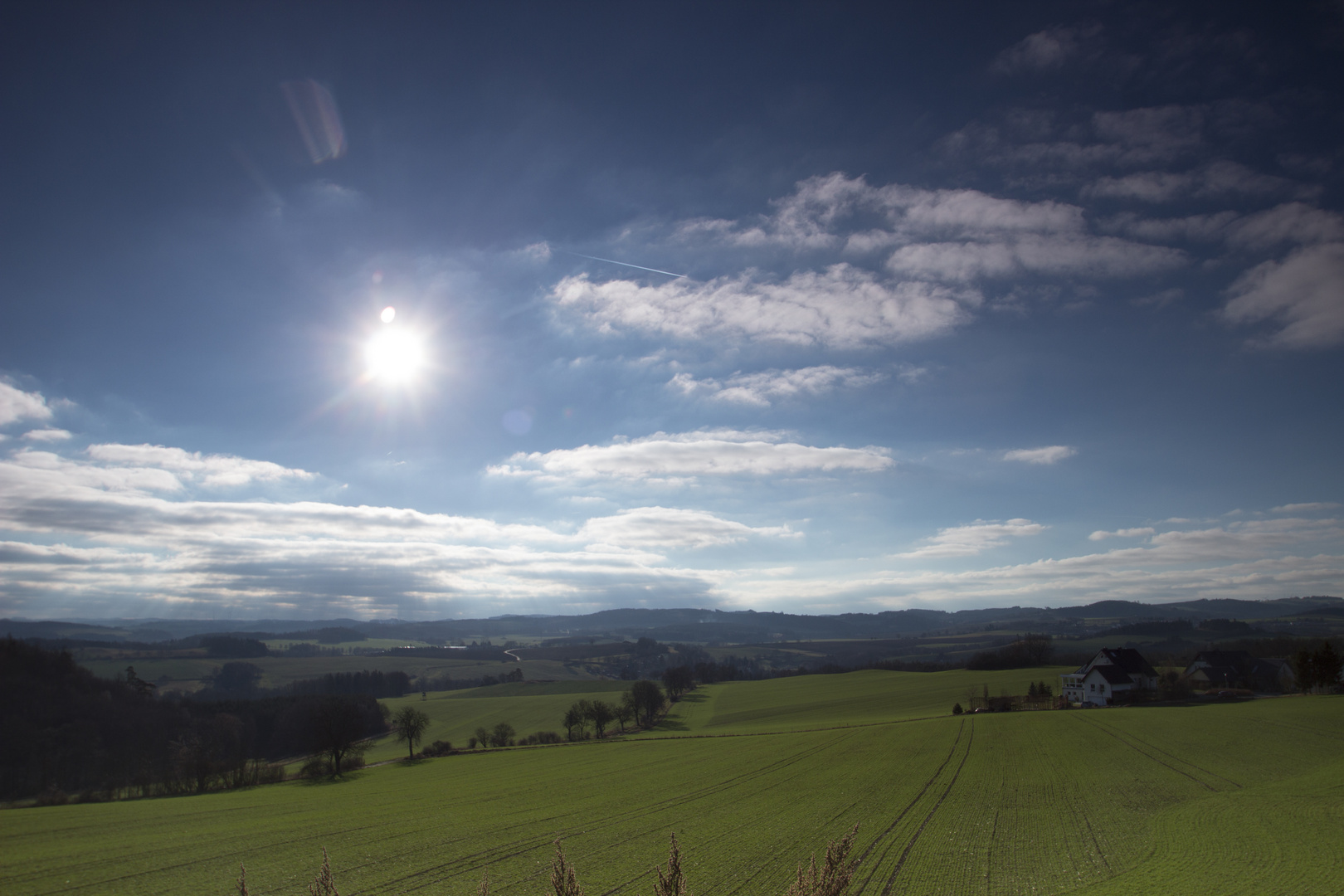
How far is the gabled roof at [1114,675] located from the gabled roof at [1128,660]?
196 cm

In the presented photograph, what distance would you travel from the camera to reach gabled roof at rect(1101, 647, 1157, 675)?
250 ft

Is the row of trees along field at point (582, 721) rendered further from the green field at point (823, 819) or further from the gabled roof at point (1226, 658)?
the gabled roof at point (1226, 658)

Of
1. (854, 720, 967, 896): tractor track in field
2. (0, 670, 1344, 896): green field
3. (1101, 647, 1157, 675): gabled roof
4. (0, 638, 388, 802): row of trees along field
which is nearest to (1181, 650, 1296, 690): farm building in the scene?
(1101, 647, 1157, 675): gabled roof

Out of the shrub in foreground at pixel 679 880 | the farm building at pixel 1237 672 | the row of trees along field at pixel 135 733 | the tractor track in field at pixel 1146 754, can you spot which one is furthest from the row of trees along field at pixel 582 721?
the shrub in foreground at pixel 679 880

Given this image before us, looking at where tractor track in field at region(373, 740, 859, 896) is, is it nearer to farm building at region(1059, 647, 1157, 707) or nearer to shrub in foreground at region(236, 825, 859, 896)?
shrub in foreground at region(236, 825, 859, 896)

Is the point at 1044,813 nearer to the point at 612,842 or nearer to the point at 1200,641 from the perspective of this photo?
the point at 612,842

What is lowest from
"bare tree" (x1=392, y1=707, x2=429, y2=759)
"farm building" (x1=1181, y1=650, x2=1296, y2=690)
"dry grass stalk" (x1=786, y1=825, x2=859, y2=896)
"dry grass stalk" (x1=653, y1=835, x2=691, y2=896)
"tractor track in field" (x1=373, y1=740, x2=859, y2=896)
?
"bare tree" (x1=392, y1=707, x2=429, y2=759)

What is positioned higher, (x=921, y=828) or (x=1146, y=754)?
(x=921, y=828)

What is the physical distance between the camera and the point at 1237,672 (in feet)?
266

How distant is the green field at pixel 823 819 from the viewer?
20547 mm

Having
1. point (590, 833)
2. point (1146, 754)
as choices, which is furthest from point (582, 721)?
point (1146, 754)

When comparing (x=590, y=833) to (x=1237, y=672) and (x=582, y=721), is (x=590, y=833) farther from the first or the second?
(x=1237, y=672)

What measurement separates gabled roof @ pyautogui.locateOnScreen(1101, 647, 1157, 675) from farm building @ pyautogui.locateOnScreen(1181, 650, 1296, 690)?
430 cm

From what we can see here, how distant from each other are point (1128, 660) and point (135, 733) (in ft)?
425
